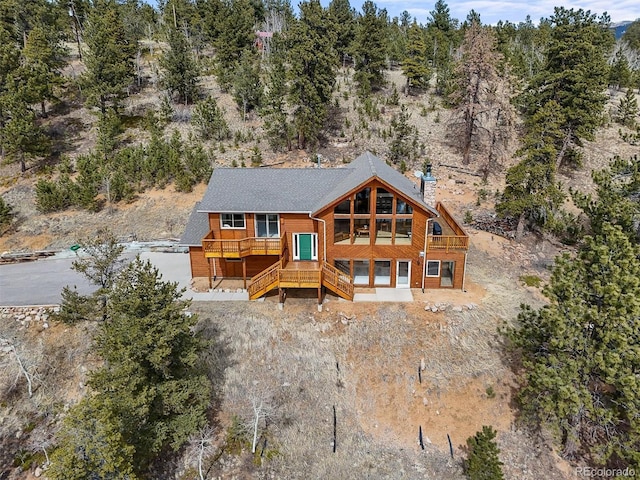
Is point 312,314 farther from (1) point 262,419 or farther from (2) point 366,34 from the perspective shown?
(2) point 366,34

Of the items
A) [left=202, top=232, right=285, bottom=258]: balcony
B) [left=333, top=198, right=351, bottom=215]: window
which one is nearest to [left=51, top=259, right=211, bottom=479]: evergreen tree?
[left=202, top=232, right=285, bottom=258]: balcony

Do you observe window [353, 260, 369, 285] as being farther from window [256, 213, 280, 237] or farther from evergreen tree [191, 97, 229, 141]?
evergreen tree [191, 97, 229, 141]

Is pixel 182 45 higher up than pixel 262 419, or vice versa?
pixel 182 45

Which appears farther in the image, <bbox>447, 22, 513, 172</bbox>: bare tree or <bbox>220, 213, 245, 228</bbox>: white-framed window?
<bbox>447, 22, 513, 172</bbox>: bare tree

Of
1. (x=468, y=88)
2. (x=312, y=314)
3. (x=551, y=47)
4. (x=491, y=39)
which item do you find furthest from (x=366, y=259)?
(x=551, y=47)

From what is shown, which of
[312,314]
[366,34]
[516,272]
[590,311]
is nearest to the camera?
[590,311]

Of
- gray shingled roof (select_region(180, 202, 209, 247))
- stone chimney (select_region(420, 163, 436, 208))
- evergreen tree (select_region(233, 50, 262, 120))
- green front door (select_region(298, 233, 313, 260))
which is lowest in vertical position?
green front door (select_region(298, 233, 313, 260))
